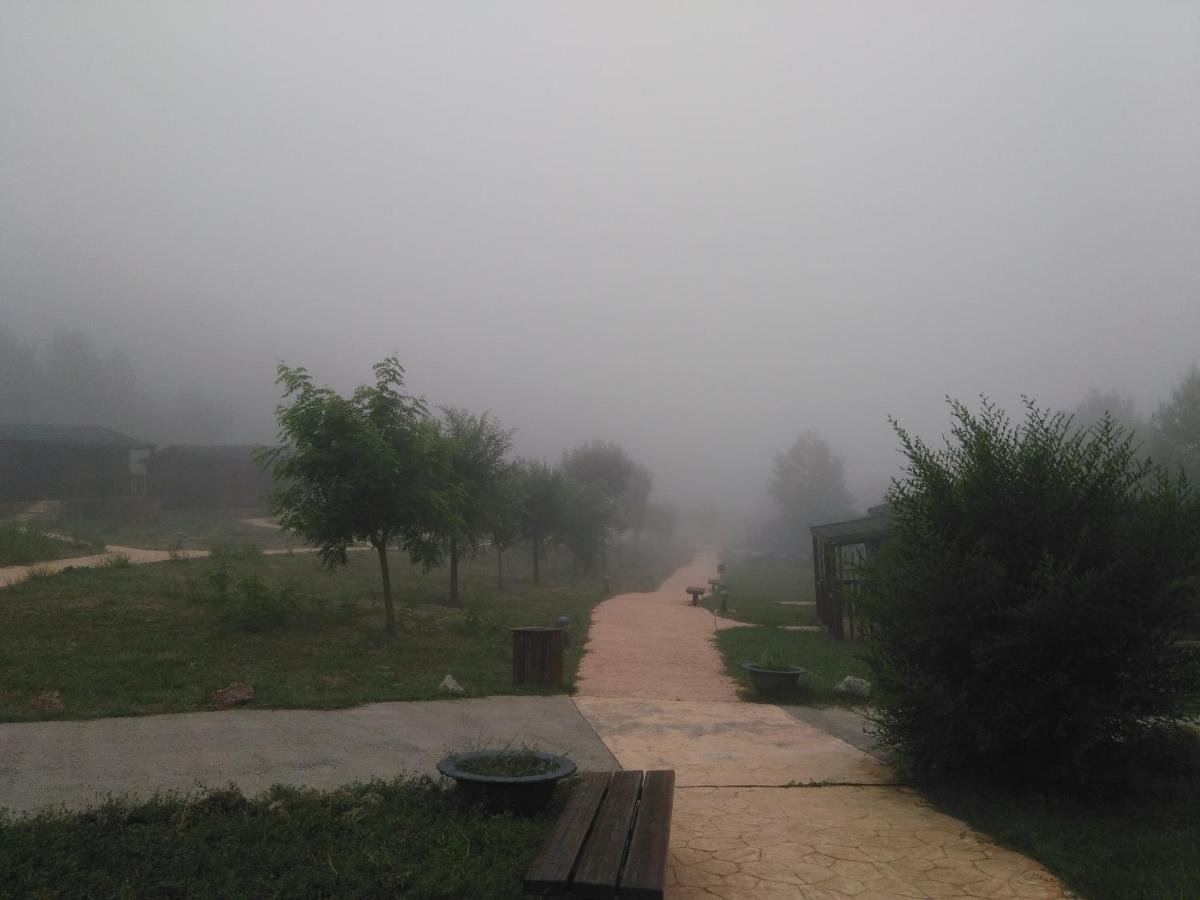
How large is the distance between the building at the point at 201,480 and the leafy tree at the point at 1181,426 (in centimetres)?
4367

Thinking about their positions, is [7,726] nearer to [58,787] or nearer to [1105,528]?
[58,787]

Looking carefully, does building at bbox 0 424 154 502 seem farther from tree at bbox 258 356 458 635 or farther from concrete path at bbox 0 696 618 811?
concrete path at bbox 0 696 618 811

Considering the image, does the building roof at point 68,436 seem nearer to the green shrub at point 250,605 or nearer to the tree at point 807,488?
the green shrub at point 250,605

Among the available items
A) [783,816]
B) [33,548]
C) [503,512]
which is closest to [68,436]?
[33,548]

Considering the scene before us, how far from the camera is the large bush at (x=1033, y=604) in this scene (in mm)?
6074

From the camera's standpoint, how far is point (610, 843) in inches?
164

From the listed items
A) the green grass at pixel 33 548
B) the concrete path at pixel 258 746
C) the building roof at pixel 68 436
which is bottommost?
the concrete path at pixel 258 746

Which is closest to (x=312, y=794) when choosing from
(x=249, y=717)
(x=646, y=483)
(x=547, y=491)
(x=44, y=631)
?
(x=249, y=717)

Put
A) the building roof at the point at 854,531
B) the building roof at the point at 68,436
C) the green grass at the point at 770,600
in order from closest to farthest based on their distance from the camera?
1. the building roof at the point at 854,531
2. the green grass at the point at 770,600
3. the building roof at the point at 68,436

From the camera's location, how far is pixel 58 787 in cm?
570

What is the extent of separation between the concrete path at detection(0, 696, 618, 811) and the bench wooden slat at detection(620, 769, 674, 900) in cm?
197

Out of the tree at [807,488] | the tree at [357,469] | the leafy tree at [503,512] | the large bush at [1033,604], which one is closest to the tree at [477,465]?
the leafy tree at [503,512]

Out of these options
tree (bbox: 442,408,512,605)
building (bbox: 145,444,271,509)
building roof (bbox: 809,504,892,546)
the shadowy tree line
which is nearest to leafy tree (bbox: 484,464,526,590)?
tree (bbox: 442,408,512,605)

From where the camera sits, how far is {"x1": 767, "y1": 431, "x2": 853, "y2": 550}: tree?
78.0 meters
